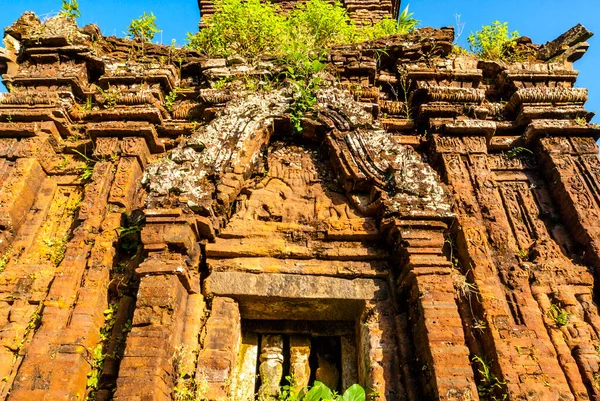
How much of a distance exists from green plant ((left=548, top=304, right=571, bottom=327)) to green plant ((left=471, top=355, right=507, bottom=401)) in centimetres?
97

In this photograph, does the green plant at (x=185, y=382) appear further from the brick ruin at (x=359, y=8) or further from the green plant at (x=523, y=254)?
the brick ruin at (x=359, y=8)

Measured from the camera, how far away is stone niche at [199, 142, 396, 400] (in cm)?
455

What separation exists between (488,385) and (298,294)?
6.49ft

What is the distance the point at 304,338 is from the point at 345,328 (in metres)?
0.50

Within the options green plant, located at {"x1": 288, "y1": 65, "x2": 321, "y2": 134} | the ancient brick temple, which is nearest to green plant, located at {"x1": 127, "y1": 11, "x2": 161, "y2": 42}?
the ancient brick temple

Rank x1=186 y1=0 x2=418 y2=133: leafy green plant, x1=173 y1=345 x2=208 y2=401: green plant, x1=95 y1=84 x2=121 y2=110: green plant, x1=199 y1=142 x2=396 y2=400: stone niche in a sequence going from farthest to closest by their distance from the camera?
x1=95 y1=84 x2=121 y2=110: green plant < x1=186 y1=0 x2=418 y2=133: leafy green plant < x1=199 y1=142 x2=396 y2=400: stone niche < x1=173 y1=345 x2=208 y2=401: green plant

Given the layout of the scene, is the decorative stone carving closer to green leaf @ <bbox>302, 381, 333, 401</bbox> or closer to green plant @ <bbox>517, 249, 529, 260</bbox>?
green leaf @ <bbox>302, 381, 333, 401</bbox>

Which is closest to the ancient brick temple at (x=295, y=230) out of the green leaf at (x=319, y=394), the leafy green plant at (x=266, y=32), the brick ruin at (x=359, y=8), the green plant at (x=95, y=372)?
the green plant at (x=95, y=372)

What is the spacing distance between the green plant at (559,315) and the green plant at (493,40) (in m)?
4.38

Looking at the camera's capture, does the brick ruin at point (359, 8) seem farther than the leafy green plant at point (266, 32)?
Yes

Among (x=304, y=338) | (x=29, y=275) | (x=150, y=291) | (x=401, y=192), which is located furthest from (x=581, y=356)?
(x=29, y=275)

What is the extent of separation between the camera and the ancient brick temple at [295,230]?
4.09 m

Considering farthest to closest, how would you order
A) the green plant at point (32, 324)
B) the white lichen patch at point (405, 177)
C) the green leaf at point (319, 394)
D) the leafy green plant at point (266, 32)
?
the leafy green plant at point (266, 32) → the white lichen patch at point (405, 177) → the green plant at point (32, 324) → the green leaf at point (319, 394)

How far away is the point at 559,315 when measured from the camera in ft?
14.7
